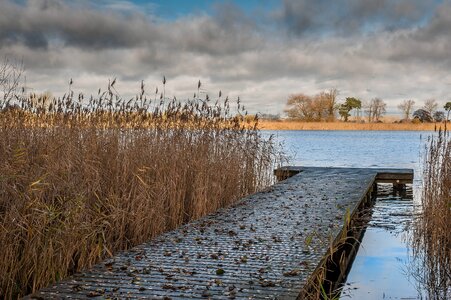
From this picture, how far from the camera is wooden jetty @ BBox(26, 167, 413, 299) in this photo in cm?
374

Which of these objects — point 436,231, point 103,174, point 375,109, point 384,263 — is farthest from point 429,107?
point 375,109

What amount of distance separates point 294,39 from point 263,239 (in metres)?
15.4

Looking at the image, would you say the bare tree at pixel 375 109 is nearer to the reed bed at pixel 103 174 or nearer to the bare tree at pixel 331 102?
the bare tree at pixel 331 102

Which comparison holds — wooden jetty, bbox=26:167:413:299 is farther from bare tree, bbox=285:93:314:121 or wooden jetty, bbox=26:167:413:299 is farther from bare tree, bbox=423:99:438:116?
bare tree, bbox=285:93:314:121

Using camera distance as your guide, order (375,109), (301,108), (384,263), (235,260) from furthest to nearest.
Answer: (301,108) → (375,109) → (384,263) → (235,260)

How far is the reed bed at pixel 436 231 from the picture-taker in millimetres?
5488

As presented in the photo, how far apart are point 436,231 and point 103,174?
3.58 metres

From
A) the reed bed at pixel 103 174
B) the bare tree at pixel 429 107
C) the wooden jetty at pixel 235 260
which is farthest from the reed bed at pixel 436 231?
the reed bed at pixel 103 174

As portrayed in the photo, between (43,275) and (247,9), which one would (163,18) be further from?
(43,275)

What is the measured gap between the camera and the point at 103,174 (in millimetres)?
6047

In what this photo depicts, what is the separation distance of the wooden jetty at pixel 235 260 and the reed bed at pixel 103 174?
359 millimetres

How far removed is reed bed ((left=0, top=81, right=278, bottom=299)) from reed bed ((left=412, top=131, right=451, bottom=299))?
8.83ft

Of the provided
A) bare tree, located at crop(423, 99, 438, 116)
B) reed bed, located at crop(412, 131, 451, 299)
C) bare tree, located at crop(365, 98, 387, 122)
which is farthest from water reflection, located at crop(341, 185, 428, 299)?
bare tree, located at crop(365, 98, 387, 122)

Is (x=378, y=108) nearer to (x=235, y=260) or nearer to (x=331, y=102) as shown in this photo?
(x=331, y=102)
